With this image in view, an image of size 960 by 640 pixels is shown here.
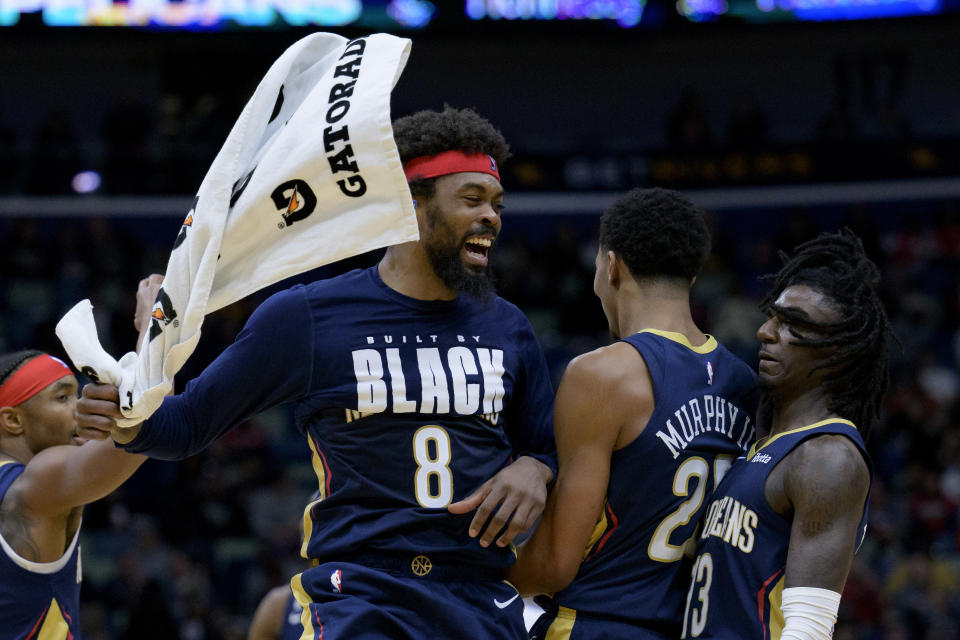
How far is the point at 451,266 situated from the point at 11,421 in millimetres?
2072

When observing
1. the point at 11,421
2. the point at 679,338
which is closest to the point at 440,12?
the point at 11,421

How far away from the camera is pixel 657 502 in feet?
11.6

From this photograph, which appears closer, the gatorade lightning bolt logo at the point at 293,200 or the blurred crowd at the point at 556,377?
the gatorade lightning bolt logo at the point at 293,200

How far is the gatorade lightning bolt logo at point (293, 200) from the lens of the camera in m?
3.18

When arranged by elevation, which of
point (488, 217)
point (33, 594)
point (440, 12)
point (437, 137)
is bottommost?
point (33, 594)

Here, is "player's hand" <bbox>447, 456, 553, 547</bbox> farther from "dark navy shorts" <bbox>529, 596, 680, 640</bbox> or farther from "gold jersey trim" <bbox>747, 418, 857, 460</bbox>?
"gold jersey trim" <bbox>747, 418, 857, 460</bbox>

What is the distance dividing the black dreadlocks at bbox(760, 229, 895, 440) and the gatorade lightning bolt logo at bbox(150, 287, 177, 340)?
1811 millimetres

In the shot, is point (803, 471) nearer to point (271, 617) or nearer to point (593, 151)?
point (271, 617)

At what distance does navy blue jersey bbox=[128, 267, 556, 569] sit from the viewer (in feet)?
10.8

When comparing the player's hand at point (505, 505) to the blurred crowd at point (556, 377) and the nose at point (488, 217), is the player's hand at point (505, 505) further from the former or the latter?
the blurred crowd at point (556, 377)

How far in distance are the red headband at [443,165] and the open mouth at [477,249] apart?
20 centimetres

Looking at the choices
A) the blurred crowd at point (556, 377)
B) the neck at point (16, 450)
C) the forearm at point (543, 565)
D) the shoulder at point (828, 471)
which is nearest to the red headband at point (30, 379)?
the neck at point (16, 450)

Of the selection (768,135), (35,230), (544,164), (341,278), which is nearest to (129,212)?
(35,230)

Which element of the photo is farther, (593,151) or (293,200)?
(593,151)
